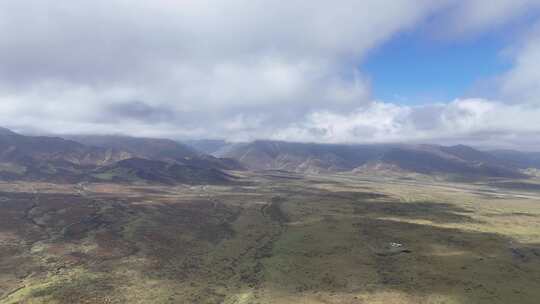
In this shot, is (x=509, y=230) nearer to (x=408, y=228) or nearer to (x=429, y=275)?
(x=408, y=228)

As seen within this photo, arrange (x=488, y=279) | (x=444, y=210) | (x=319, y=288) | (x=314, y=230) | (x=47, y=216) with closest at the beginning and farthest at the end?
(x=319, y=288), (x=488, y=279), (x=314, y=230), (x=47, y=216), (x=444, y=210)

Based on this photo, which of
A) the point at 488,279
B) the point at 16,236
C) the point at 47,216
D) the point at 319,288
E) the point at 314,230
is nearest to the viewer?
the point at 319,288

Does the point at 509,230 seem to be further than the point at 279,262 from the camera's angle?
Yes

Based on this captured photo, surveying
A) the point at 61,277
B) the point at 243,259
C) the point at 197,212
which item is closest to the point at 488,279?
the point at 243,259

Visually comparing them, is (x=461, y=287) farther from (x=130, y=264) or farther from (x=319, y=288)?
(x=130, y=264)

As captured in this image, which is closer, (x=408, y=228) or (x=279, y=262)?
(x=279, y=262)

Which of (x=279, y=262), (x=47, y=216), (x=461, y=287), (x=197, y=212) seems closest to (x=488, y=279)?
(x=461, y=287)
